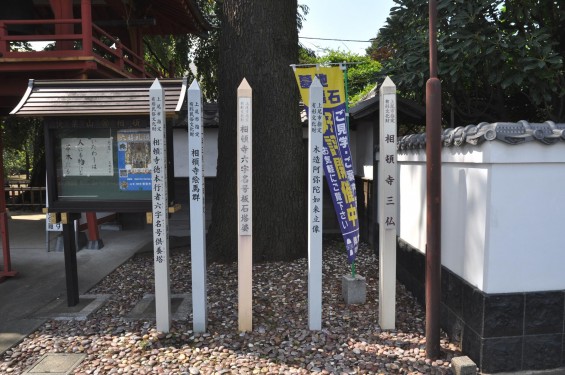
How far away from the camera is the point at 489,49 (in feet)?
20.5

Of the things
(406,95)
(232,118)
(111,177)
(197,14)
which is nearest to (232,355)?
(111,177)

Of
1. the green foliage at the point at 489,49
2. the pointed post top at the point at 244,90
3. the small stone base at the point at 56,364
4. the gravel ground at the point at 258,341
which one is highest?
the green foliage at the point at 489,49

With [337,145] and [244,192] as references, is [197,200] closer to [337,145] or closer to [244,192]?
[244,192]

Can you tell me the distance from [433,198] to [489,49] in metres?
3.77

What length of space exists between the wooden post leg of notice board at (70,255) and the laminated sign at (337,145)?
3.08 metres

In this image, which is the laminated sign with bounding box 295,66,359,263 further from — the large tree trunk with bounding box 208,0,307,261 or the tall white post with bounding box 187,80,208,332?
the large tree trunk with bounding box 208,0,307,261

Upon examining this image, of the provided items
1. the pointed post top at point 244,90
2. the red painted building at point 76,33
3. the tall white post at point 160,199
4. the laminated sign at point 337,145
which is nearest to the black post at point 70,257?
the tall white post at point 160,199

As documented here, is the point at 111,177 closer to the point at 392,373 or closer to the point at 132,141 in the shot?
the point at 132,141

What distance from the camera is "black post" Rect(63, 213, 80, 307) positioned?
4957 millimetres

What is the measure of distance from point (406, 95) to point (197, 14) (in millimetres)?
5712

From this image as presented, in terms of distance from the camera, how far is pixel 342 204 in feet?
16.1

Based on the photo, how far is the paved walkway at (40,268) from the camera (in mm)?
4910

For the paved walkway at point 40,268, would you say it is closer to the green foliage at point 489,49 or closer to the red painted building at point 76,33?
the red painted building at point 76,33

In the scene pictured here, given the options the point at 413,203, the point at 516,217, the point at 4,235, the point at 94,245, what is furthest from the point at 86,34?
the point at 516,217
